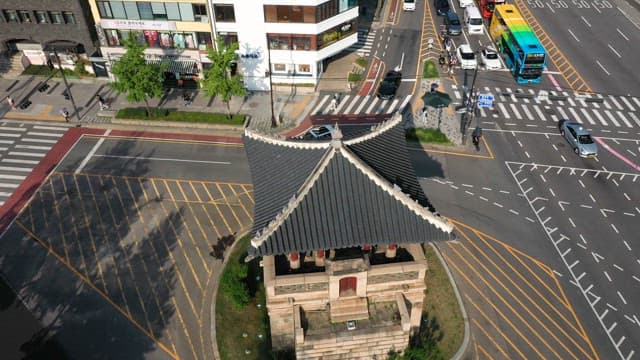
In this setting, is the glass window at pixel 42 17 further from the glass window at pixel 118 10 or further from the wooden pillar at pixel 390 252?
the wooden pillar at pixel 390 252

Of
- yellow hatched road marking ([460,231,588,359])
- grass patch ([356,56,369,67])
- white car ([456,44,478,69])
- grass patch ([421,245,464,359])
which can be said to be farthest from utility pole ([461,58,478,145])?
grass patch ([421,245,464,359])

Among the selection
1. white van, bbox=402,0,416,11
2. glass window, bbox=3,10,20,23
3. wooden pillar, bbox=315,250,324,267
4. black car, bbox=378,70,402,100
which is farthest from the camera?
white van, bbox=402,0,416,11

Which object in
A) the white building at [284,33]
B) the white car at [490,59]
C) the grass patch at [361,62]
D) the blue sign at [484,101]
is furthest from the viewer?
the grass patch at [361,62]

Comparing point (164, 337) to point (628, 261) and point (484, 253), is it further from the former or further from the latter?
point (628, 261)

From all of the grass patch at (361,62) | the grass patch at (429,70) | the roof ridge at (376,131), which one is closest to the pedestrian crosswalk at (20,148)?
the roof ridge at (376,131)

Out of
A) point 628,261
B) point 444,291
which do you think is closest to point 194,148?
point 444,291

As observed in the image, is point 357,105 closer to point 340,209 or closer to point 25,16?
point 340,209

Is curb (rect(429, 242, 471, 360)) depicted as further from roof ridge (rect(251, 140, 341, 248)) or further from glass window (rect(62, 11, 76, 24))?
glass window (rect(62, 11, 76, 24))
